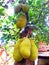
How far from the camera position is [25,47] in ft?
2.95

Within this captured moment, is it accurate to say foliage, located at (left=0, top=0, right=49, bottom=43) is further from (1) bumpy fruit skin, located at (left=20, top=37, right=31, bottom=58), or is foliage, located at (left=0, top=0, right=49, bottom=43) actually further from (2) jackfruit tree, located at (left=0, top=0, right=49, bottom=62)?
(1) bumpy fruit skin, located at (left=20, top=37, right=31, bottom=58)

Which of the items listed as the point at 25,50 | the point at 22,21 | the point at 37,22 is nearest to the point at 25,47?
the point at 25,50

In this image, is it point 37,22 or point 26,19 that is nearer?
point 26,19

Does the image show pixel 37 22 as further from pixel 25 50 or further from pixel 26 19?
pixel 25 50

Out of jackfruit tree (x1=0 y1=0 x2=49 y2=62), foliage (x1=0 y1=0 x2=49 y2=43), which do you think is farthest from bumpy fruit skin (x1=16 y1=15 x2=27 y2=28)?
foliage (x1=0 y1=0 x2=49 y2=43)

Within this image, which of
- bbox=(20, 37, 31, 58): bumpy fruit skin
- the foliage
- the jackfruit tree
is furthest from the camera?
the foliage

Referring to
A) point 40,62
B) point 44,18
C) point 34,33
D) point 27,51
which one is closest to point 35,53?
point 27,51

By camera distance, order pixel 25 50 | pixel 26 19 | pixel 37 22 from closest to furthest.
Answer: pixel 25 50 → pixel 26 19 → pixel 37 22

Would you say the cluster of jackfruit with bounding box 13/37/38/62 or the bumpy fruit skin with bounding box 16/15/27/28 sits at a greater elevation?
the bumpy fruit skin with bounding box 16/15/27/28

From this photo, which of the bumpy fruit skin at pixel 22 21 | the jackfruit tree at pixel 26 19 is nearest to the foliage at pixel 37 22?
the jackfruit tree at pixel 26 19

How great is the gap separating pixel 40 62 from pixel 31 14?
4.09 ft

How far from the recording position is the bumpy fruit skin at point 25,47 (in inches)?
34.1

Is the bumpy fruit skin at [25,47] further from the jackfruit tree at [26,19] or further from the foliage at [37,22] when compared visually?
the foliage at [37,22]

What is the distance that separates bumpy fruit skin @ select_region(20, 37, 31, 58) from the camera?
0.87 meters
